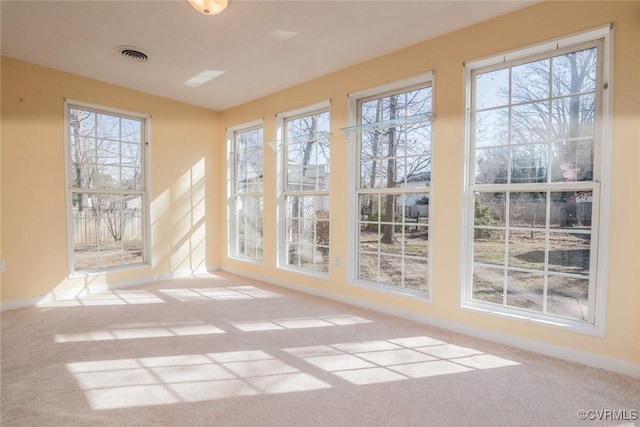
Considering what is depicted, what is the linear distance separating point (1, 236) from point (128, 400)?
2.69 m

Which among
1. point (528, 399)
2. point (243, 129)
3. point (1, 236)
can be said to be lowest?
point (528, 399)

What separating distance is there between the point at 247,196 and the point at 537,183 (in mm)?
3652

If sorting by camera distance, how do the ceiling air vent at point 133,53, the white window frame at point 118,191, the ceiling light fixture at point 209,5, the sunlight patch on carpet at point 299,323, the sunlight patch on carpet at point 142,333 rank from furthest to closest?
the white window frame at point 118,191 < the ceiling air vent at point 133,53 < the sunlight patch on carpet at point 299,323 < the sunlight patch on carpet at point 142,333 < the ceiling light fixture at point 209,5

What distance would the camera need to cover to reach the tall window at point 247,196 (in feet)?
15.3

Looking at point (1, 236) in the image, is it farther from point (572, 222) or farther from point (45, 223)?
point (572, 222)

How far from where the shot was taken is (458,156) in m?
2.72

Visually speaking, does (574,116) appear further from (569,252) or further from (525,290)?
(525,290)

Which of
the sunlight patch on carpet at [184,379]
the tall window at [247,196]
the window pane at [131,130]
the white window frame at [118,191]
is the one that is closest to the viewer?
the sunlight patch on carpet at [184,379]

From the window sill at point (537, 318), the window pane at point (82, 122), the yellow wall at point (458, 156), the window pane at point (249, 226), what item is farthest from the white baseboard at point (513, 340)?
the window pane at point (82, 122)

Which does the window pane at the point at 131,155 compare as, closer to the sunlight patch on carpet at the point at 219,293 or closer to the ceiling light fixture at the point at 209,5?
the sunlight patch on carpet at the point at 219,293

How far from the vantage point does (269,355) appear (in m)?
2.29

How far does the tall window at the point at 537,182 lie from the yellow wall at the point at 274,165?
5.2 inches

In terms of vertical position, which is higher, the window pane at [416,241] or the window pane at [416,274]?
the window pane at [416,241]

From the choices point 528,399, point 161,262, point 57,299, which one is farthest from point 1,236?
point 528,399
